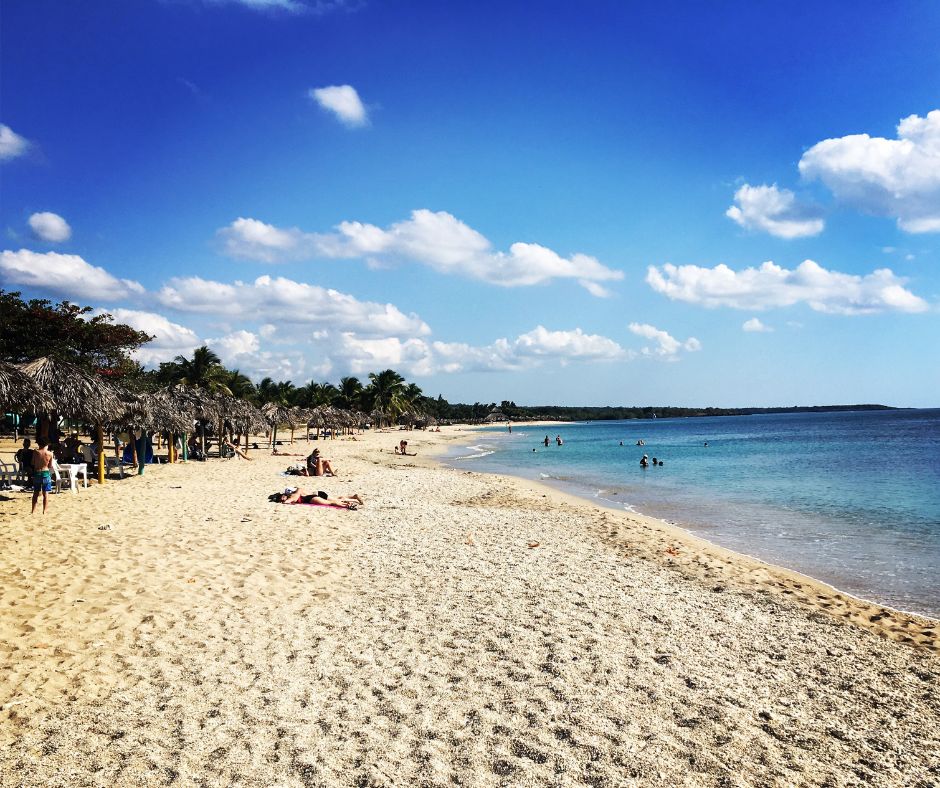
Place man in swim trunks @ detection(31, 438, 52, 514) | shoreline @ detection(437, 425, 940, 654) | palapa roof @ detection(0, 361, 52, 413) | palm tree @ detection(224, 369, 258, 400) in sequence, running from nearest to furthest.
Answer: shoreline @ detection(437, 425, 940, 654) < man in swim trunks @ detection(31, 438, 52, 514) < palapa roof @ detection(0, 361, 52, 413) < palm tree @ detection(224, 369, 258, 400)

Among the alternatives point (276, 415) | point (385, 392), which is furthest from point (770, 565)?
point (385, 392)

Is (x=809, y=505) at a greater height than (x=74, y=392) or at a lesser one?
lesser

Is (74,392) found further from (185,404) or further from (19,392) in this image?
(185,404)

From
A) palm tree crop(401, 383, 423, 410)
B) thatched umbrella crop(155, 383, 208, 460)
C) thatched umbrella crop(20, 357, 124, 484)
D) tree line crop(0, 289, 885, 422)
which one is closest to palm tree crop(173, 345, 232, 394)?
tree line crop(0, 289, 885, 422)

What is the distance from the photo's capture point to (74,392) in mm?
13312

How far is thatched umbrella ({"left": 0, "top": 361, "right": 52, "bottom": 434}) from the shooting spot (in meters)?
11.1

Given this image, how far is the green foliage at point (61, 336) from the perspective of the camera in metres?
24.9

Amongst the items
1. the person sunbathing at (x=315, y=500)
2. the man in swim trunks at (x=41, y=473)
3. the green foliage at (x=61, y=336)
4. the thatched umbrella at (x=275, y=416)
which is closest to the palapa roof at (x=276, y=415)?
the thatched umbrella at (x=275, y=416)

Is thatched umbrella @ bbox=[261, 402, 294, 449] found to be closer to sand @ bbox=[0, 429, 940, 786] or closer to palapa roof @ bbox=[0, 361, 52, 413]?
palapa roof @ bbox=[0, 361, 52, 413]

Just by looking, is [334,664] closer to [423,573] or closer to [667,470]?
[423,573]

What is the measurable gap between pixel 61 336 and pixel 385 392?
147 feet

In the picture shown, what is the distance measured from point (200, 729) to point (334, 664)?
1.24 metres


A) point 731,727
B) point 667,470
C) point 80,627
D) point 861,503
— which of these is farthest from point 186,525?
point 667,470

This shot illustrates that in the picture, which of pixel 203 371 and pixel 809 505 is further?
pixel 203 371
